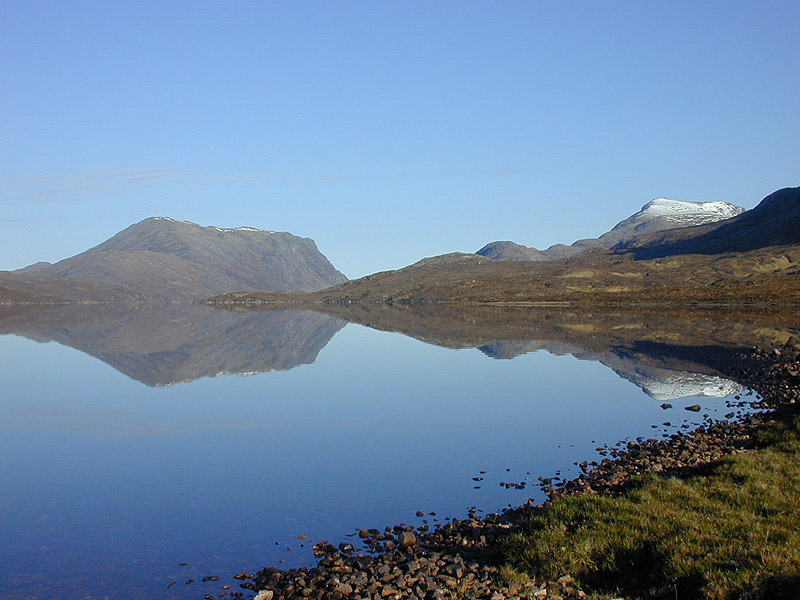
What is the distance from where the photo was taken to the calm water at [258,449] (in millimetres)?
14148

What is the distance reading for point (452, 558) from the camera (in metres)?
12.1

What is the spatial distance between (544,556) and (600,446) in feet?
41.0

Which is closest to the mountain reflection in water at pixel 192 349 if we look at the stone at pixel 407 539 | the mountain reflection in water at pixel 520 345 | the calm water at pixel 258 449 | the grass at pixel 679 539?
the mountain reflection in water at pixel 520 345

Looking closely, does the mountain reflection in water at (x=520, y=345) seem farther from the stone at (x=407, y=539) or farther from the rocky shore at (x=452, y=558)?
the stone at (x=407, y=539)

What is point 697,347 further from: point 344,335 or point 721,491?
point 721,491

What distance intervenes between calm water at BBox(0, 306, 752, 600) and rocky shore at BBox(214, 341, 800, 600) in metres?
0.88

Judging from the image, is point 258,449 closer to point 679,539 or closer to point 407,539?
point 407,539

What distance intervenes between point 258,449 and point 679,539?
15275mm

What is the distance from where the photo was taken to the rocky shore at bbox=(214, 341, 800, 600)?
34.8ft

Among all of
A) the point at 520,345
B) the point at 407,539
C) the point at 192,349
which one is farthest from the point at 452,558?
the point at 192,349

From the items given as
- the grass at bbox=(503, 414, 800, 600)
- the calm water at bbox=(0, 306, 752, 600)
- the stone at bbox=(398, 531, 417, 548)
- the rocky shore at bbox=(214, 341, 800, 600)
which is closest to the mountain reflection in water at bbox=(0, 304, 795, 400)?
the calm water at bbox=(0, 306, 752, 600)

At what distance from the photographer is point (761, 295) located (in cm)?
13512

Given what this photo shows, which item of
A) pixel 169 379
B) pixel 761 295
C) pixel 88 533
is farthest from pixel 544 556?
pixel 761 295

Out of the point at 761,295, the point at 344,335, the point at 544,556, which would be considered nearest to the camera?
the point at 544,556
